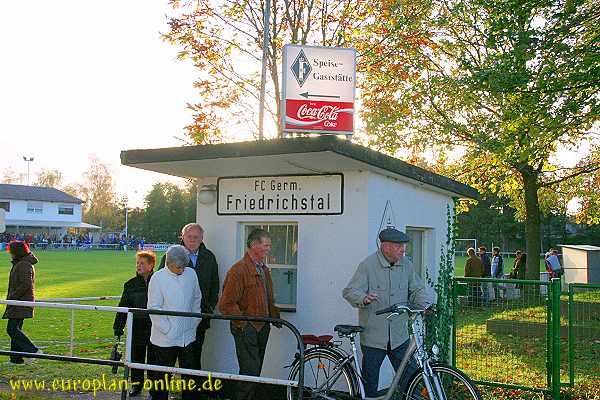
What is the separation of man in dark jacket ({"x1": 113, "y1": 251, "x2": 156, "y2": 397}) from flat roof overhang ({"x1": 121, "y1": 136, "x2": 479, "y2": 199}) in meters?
1.17

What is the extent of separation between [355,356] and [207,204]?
3.22m

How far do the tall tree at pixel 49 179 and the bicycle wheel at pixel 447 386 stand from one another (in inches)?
4499

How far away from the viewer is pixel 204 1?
17188mm

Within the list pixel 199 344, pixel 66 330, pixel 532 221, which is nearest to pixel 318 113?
pixel 199 344

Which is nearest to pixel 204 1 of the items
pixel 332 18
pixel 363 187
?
pixel 332 18

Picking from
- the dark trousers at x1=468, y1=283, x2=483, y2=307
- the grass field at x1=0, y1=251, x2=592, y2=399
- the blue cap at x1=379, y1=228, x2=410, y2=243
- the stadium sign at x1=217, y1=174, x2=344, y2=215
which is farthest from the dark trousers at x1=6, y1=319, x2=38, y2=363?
the dark trousers at x1=468, y1=283, x2=483, y2=307

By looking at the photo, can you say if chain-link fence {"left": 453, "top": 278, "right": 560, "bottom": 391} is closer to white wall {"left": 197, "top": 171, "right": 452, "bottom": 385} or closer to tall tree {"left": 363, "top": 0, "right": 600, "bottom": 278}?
white wall {"left": 197, "top": 171, "right": 452, "bottom": 385}

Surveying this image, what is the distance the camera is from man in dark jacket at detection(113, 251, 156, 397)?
7.83m

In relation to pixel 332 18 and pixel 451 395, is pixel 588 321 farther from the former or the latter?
pixel 332 18

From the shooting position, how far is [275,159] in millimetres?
7141

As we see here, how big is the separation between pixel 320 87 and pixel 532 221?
1258 cm

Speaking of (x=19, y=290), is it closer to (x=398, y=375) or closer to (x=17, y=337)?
(x=17, y=337)

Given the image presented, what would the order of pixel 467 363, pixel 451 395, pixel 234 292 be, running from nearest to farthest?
1. pixel 451 395
2. pixel 234 292
3. pixel 467 363

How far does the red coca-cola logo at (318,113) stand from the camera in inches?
433
